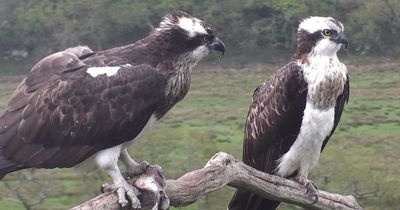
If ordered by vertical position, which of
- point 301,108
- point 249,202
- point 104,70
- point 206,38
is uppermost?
point 206,38

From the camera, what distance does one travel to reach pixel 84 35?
7850cm

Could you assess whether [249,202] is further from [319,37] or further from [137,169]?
[319,37]

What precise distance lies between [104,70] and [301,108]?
2630 mm

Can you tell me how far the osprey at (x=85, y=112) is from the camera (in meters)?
6.78

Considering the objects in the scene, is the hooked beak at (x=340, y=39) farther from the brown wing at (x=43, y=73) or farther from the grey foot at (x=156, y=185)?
the brown wing at (x=43, y=73)

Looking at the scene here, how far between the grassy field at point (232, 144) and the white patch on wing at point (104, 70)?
7170 mm

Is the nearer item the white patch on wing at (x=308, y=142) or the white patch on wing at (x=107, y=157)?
the white patch on wing at (x=107, y=157)

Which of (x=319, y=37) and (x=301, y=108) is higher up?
(x=319, y=37)

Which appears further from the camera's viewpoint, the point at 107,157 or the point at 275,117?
the point at 275,117

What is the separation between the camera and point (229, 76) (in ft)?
235

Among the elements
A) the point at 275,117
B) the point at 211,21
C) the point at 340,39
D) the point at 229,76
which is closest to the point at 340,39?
the point at 340,39

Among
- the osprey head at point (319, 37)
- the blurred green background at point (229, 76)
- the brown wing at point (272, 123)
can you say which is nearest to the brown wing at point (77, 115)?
the brown wing at point (272, 123)

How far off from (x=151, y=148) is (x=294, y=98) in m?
24.6

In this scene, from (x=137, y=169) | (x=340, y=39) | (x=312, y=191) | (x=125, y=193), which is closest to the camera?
(x=125, y=193)
